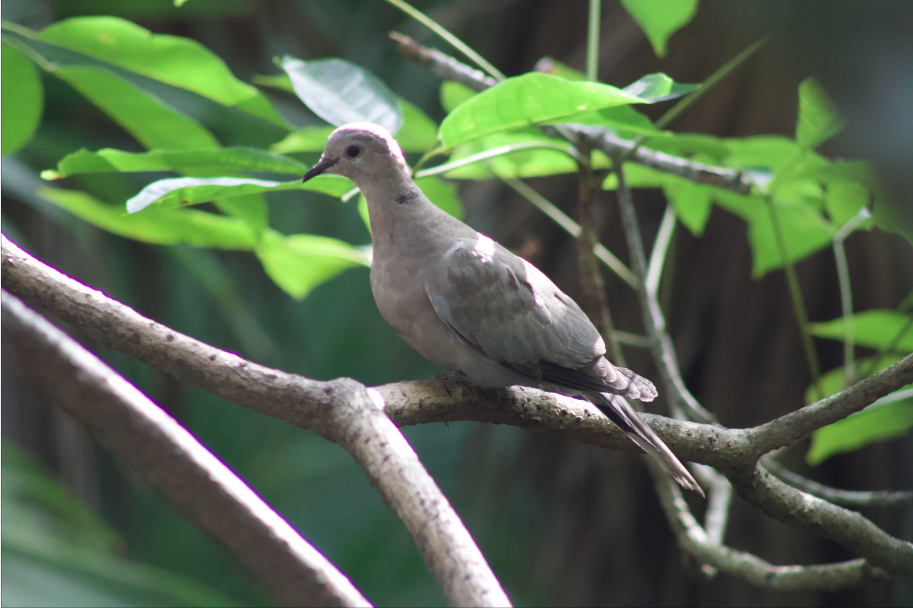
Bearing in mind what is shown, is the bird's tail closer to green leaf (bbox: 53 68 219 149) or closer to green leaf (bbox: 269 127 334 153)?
green leaf (bbox: 269 127 334 153)

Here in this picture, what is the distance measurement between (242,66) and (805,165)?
220 centimetres

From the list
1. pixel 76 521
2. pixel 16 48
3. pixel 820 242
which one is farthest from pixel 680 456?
pixel 76 521

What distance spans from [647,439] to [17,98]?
0.82 m

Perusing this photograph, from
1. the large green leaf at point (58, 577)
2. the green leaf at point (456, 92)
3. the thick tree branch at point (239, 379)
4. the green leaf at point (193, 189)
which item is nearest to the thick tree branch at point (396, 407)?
the thick tree branch at point (239, 379)

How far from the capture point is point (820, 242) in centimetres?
104

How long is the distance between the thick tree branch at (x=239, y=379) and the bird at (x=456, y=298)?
7.8 inches

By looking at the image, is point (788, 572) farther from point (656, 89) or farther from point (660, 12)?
point (660, 12)

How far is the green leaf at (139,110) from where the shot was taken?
825 millimetres

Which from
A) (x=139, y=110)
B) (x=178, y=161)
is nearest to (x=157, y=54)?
(x=139, y=110)

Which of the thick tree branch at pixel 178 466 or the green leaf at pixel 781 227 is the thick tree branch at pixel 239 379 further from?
the green leaf at pixel 781 227

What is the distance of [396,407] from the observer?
25.6 inches

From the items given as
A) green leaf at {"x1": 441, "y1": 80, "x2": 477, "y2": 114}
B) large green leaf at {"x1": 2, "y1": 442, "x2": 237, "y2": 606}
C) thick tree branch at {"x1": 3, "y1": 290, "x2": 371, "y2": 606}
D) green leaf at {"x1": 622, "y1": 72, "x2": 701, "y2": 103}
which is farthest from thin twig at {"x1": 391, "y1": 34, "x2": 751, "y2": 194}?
large green leaf at {"x1": 2, "y1": 442, "x2": 237, "y2": 606}

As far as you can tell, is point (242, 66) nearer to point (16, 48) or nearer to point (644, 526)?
point (16, 48)

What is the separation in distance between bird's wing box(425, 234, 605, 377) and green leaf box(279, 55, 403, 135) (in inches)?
7.8
